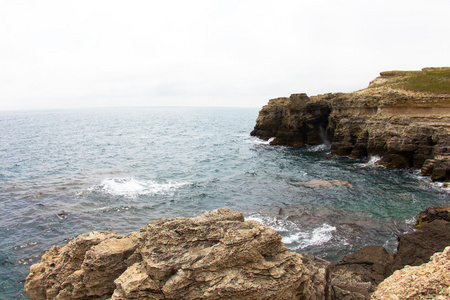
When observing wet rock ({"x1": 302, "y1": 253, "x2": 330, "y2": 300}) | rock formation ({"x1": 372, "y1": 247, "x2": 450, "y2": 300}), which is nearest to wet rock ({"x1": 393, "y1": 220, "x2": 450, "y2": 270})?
wet rock ({"x1": 302, "y1": 253, "x2": 330, "y2": 300})

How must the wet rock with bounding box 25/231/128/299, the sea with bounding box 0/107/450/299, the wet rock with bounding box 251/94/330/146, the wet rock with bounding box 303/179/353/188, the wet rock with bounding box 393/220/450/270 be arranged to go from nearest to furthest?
the wet rock with bounding box 25/231/128/299 → the wet rock with bounding box 393/220/450/270 → the sea with bounding box 0/107/450/299 → the wet rock with bounding box 303/179/353/188 → the wet rock with bounding box 251/94/330/146

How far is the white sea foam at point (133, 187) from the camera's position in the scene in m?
34.0

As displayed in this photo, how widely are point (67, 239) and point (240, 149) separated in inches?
1790

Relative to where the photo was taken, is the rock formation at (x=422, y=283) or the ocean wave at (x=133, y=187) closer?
the rock formation at (x=422, y=283)

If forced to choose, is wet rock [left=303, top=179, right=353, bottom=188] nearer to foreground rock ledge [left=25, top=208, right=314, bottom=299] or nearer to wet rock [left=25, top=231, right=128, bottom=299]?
foreground rock ledge [left=25, top=208, right=314, bottom=299]

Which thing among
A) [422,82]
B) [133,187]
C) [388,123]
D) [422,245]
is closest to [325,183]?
[388,123]

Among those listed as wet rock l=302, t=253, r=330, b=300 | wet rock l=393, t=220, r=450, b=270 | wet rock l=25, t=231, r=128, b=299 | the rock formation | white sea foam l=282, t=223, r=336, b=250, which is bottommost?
white sea foam l=282, t=223, r=336, b=250

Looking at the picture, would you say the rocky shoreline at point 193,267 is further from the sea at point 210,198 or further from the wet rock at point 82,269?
the sea at point 210,198

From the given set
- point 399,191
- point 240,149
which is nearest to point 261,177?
point 399,191

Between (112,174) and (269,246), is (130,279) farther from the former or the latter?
(112,174)

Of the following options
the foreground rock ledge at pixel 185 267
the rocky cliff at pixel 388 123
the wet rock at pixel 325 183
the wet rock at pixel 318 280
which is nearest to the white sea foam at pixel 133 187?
the wet rock at pixel 325 183

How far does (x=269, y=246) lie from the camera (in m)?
9.64

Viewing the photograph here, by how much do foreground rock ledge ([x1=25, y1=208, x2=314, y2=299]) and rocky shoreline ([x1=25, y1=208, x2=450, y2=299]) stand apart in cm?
3

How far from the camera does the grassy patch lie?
48812 mm
